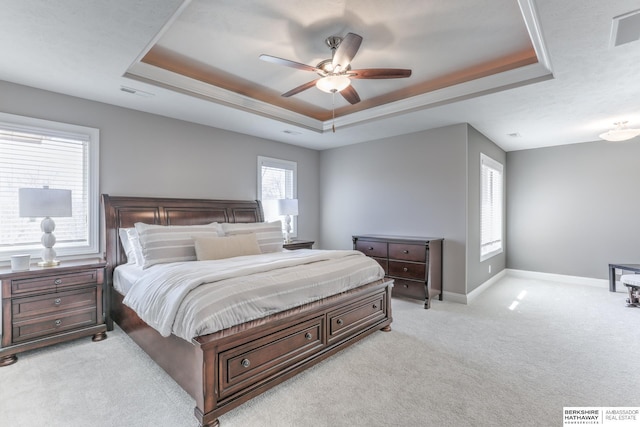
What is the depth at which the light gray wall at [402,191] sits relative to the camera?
14.4 feet

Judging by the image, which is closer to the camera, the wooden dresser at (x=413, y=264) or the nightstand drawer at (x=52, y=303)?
the nightstand drawer at (x=52, y=303)

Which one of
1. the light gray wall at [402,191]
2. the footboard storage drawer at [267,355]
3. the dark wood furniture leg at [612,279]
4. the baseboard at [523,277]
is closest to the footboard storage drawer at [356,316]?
the footboard storage drawer at [267,355]

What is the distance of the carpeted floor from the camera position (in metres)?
1.93

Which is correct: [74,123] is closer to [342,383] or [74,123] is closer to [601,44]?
[342,383]

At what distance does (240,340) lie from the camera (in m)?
1.98

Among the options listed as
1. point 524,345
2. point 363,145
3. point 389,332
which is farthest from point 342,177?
point 524,345

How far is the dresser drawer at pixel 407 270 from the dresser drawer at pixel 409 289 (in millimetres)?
83

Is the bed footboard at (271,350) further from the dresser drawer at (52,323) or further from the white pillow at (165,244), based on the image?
the dresser drawer at (52,323)

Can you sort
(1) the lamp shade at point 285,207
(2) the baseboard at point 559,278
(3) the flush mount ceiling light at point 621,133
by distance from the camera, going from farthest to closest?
(2) the baseboard at point 559,278
(1) the lamp shade at point 285,207
(3) the flush mount ceiling light at point 621,133

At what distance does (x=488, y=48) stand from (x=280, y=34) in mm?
1906

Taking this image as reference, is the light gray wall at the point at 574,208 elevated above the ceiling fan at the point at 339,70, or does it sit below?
below

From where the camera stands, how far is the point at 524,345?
2945 millimetres

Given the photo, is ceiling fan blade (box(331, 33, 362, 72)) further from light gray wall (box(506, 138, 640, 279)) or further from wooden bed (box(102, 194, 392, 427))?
light gray wall (box(506, 138, 640, 279))

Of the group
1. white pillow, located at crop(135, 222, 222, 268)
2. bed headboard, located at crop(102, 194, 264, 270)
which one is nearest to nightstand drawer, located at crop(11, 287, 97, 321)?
bed headboard, located at crop(102, 194, 264, 270)
